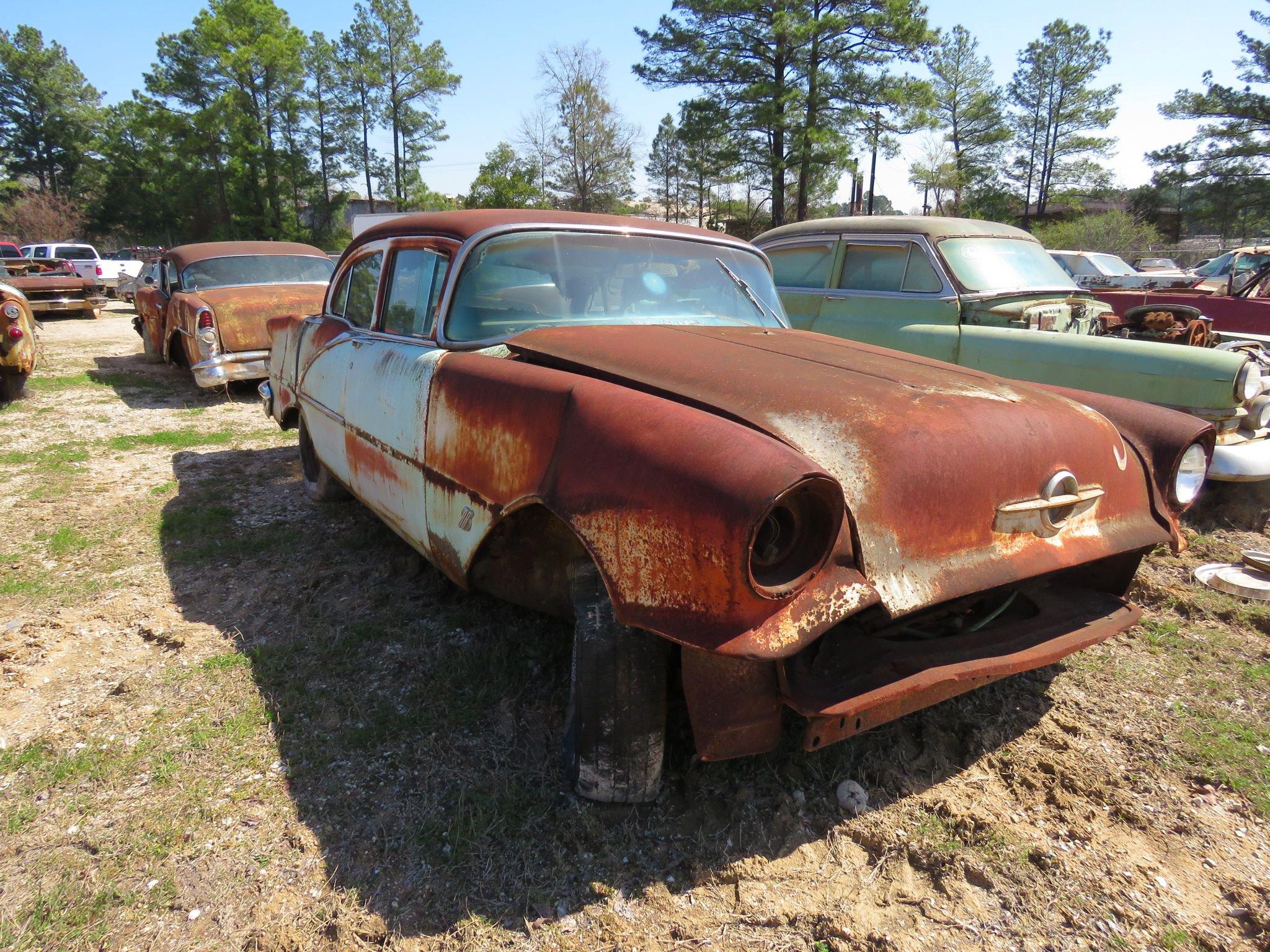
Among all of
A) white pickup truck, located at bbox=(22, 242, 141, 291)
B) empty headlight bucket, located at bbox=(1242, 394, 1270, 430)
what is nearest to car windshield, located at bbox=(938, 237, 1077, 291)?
empty headlight bucket, located at bbox=(1242, 394, 1270, 430)

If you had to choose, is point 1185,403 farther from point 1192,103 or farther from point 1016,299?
point 1192,103

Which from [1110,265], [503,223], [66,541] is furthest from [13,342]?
[1110,265]

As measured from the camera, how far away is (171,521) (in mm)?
4492

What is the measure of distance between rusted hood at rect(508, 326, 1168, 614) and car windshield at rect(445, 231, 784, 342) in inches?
13.7

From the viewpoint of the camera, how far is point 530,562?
2633 mm

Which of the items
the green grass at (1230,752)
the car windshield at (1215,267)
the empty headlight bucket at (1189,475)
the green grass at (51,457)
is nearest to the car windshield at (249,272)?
the green grass at (51,457)

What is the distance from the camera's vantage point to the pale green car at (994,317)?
444 centimetres

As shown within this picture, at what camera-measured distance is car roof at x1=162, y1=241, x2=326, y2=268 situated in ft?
28.5

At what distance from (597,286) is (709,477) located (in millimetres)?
1731

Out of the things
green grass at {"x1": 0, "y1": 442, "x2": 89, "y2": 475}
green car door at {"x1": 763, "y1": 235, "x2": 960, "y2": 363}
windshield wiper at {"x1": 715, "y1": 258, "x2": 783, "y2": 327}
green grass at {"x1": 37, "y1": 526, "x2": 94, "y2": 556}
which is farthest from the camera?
green car door at {"x1": 763, "y1": 235, "x2": 960, "y2": 363}

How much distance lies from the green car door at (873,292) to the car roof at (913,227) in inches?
2.8

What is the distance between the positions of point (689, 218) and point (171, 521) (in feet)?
129

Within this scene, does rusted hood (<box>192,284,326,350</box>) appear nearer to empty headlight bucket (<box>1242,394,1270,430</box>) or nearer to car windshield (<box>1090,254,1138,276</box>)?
empty headlight bucket (<box>1242,394,1270,430</box>)

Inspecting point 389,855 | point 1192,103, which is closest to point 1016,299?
point 389,855
